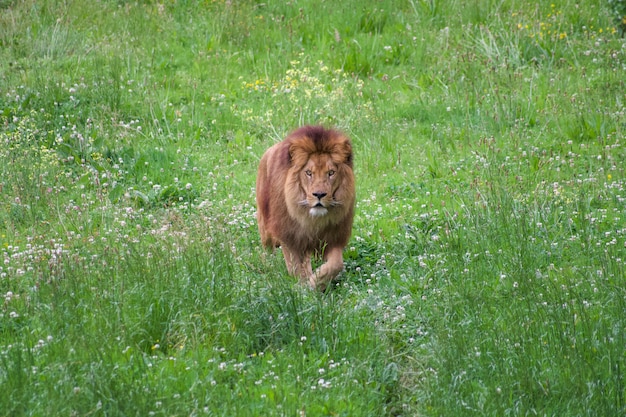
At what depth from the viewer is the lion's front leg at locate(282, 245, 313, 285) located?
25.3 ft

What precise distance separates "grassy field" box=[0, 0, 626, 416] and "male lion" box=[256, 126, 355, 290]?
322 millimetres

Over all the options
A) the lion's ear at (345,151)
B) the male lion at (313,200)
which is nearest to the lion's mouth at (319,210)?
the male lion at (313,200)

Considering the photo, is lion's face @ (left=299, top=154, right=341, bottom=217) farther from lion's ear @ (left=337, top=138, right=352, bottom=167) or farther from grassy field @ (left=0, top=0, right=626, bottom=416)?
grassy field @ (left=0, top=0, right=626, bottom=416)

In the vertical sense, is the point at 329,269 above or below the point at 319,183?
below

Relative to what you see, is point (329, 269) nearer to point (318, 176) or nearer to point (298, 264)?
point (298, 264)

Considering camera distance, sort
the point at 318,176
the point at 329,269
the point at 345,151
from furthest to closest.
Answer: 1. the point at 345,151
2. the point at 318,176
3. the point at 329,269

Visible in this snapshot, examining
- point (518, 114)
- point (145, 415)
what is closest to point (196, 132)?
point (518, 114)

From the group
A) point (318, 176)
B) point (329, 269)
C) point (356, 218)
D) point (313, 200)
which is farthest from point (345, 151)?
point (356, 218)

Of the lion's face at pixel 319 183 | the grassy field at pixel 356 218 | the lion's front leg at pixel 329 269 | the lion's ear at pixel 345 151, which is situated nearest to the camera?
the grassy field at pixel 356 218

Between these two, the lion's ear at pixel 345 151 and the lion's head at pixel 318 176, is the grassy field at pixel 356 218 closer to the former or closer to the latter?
the lion's head at pixel 318 176

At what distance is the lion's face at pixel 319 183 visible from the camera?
7.49m

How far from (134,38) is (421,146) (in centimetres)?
480

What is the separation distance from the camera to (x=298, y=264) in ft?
25.7

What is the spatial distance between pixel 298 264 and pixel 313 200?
25.1 inches
